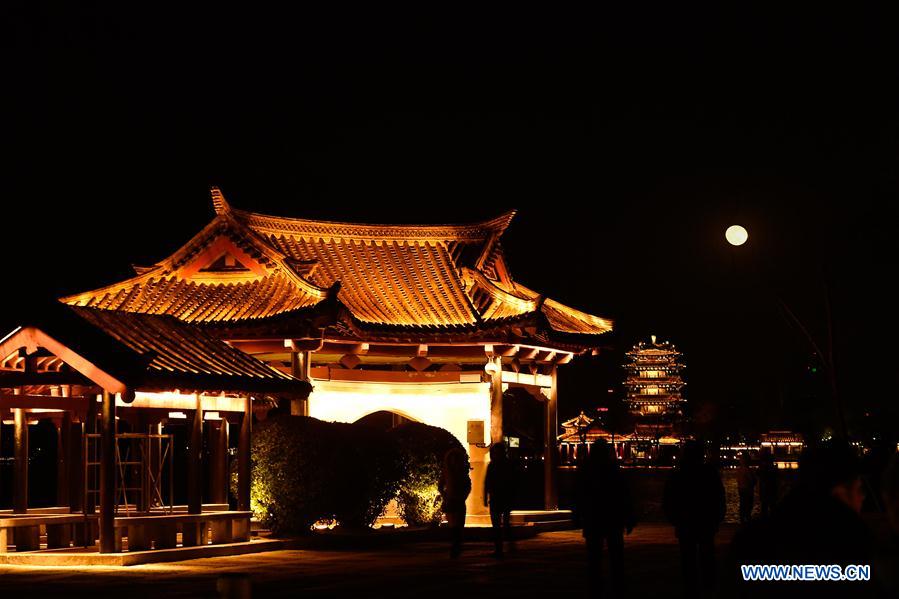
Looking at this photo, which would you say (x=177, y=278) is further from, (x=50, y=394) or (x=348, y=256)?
(x=50, y=394)

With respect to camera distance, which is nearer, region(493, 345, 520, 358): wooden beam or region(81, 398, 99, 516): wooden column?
region(81, 398, 99, 516): wooden column

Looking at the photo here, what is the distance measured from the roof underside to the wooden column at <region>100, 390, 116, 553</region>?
6.58 meters

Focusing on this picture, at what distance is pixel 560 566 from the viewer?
19969mm

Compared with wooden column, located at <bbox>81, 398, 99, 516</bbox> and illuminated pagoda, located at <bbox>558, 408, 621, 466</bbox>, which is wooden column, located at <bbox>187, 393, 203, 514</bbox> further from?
illuminated pagoda, located at <bbox>558, 408, 621, 466</bbox>

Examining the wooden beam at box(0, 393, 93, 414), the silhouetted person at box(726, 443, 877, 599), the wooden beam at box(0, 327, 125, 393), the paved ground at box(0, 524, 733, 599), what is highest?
the wooden beam at box(0, 327, 125, 393)

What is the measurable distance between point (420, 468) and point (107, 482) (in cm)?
780

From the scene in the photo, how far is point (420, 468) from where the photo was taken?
26359 mm

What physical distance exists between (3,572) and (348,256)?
44.9 ft

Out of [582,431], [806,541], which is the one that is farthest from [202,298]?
[582,431]

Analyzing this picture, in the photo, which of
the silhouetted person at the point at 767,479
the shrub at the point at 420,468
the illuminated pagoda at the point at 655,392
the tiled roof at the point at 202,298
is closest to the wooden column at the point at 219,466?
the tiled roof at the point at 202,298

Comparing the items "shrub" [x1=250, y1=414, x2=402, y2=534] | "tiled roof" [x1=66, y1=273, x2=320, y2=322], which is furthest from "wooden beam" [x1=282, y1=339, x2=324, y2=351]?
"shrub" [x1=250, y1=414, x2=402, y2=534]

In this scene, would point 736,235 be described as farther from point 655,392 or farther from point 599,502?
point 655,392

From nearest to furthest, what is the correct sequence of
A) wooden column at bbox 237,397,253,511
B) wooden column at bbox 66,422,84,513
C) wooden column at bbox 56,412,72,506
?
wooden column at bbox 237,397,253,511 → wooden column at bbox 66,422,84,513 → wooden column at bbox 56,412,72,506

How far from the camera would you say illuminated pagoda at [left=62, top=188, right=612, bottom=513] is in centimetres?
2706
